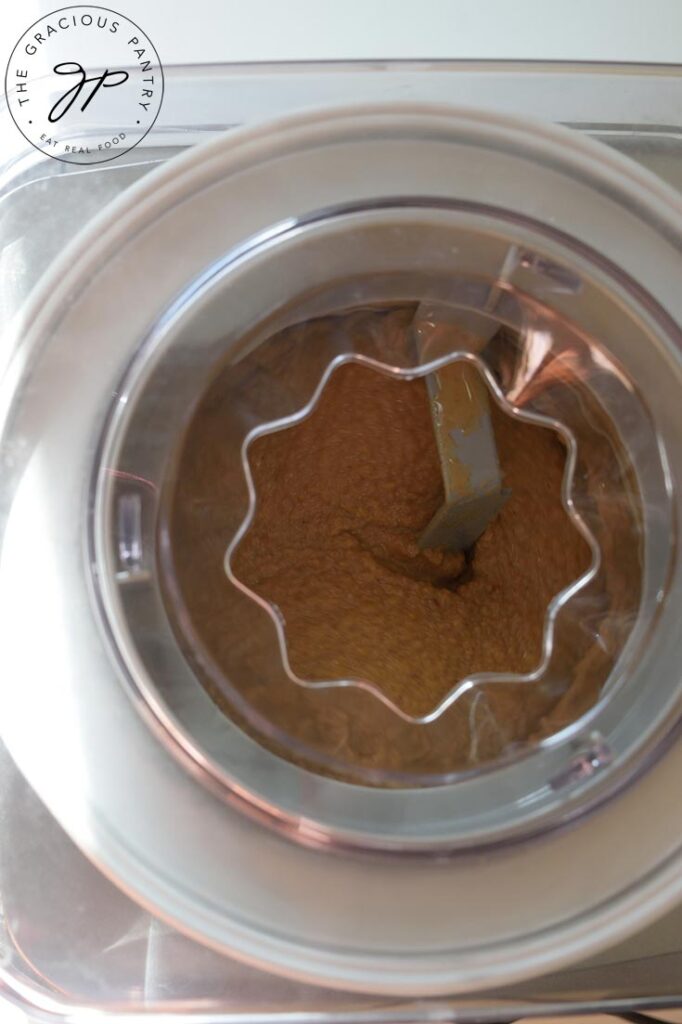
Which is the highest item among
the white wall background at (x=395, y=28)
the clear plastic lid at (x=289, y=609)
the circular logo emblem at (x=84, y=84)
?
the white wall background at (x=395, y=28)

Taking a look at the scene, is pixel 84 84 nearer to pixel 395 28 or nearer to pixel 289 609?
pixel 395 28

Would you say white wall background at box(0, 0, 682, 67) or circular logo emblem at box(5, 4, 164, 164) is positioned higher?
white wall background at box(0, 0, 682, 67)

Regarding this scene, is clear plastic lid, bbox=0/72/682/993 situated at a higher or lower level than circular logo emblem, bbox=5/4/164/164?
lower

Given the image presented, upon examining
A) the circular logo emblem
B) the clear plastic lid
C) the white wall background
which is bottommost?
the clear plastic lid

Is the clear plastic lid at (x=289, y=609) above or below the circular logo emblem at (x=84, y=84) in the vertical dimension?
below

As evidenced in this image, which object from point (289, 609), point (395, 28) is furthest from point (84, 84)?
point (289, 609)

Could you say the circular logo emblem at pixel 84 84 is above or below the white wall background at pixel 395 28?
below

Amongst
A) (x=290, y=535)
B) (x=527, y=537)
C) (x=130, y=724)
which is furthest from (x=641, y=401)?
(x=130, y=724)
